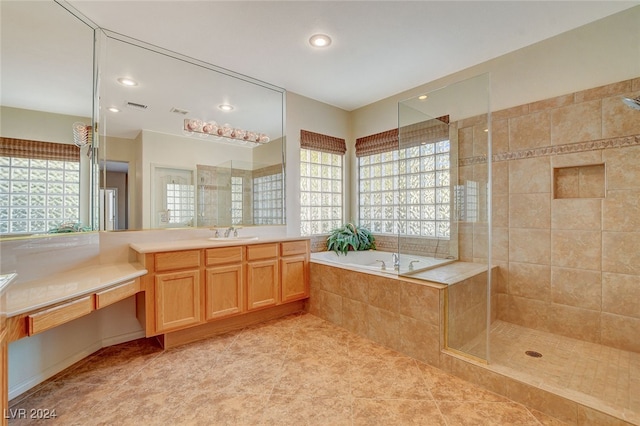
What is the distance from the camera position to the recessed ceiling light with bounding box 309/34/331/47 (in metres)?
2.45

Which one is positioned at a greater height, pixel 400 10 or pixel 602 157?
pixel 400 10

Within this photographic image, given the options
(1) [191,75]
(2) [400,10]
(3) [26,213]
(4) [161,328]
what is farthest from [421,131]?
(3) [26,213]

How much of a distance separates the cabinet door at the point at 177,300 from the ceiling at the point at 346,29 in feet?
6.67

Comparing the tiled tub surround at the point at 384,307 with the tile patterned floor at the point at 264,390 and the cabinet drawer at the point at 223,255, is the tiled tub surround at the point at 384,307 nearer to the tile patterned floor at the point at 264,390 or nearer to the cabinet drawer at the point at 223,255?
the tile patterned floor at the point at 264,390

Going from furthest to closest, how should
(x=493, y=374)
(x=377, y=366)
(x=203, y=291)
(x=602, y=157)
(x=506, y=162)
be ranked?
(x=506, y=162) < (x=203, y=291) < (x=602, y=157) < (x=377, y=366) < (x=493, y=374)

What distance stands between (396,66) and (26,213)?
332cm

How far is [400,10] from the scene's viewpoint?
214cm

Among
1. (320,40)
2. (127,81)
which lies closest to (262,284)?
(127,81)

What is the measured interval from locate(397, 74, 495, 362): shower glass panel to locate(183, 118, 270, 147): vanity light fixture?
163cm

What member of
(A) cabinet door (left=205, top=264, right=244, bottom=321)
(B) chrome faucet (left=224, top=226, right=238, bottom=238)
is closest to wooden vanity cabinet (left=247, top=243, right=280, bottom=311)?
(A) cabinet door (left=205, top=264, right=244, bottom=321)

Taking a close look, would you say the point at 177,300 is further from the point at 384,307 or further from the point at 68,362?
the point at 384,307

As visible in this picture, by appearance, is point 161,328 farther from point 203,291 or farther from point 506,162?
point 506,162

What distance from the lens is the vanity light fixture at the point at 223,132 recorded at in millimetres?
2854

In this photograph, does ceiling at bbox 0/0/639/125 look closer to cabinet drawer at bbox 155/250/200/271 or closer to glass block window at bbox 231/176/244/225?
glass block window at bbox 231/176/244/225
